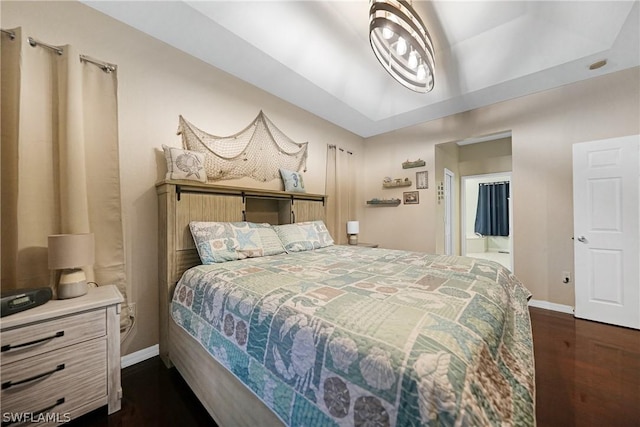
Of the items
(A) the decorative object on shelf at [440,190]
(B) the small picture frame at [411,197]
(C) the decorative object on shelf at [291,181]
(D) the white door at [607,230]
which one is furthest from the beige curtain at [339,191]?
(D) the white door at [607,230]

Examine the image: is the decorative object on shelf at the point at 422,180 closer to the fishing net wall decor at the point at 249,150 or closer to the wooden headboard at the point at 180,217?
the fishing net wall decor at the point at 249,150

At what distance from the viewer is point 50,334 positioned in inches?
47.6

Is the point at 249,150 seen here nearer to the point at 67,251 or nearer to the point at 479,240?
the point at 67,251

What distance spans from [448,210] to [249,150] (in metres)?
3.80

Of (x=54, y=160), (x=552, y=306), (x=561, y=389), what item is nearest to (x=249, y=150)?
(x=54, y=160)

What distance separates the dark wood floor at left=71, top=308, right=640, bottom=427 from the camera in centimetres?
135

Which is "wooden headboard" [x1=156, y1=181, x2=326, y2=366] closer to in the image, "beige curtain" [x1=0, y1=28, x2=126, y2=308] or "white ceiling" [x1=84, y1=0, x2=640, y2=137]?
"beige curtain" [x1=0, y1=28, x2=126, y2=308]

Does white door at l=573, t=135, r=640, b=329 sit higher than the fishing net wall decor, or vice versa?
the fishing net wall decor

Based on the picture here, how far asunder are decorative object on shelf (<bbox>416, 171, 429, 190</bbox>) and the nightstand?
4.05 meters

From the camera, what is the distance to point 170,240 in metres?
1.90

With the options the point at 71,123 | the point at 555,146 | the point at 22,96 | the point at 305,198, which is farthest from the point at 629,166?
the point at 22,96

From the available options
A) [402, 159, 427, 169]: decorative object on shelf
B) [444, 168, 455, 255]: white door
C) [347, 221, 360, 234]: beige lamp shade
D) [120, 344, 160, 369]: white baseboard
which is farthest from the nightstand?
[444, 168, 455, 255]: white door

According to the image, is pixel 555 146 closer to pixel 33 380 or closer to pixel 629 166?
pixel 629 166

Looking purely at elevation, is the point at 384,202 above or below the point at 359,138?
below
